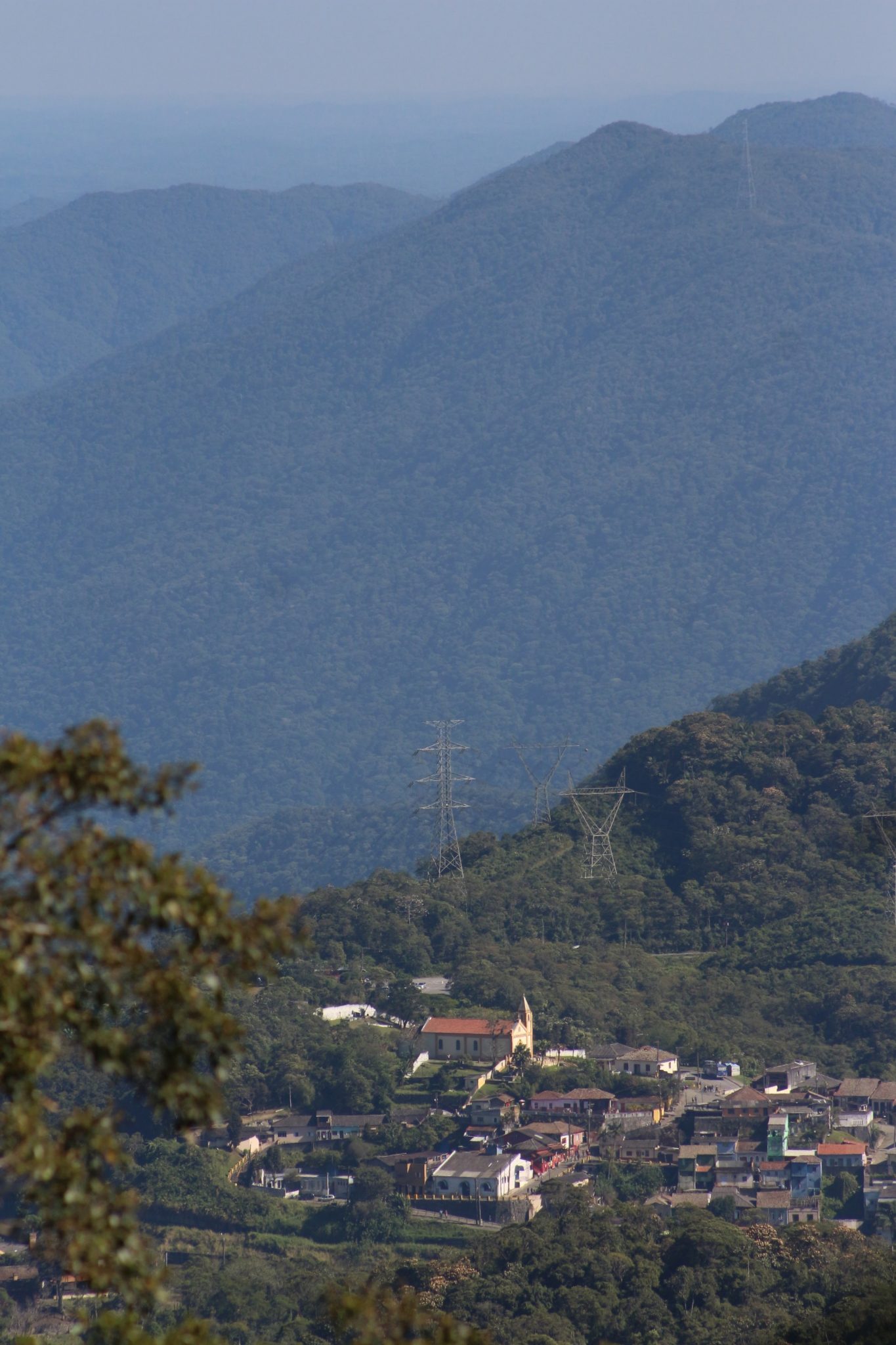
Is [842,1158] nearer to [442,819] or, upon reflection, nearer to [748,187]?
[442,819]

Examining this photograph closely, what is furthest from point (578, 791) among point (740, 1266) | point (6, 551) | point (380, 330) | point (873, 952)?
point (380, 330)

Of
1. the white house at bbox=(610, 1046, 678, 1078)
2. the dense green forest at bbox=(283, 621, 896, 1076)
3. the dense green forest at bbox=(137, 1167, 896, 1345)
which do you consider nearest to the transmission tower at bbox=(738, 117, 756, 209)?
the dense green forest at bbox=(283, 621, 896, 1076)

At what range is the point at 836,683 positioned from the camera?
2904 inches

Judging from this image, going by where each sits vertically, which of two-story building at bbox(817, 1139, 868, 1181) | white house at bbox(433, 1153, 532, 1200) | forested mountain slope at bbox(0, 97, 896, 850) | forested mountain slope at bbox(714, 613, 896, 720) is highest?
forested mountain slope at bbox(0, 97, 896, 850)

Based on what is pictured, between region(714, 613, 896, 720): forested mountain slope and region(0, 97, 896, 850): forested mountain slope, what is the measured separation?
4618 cm

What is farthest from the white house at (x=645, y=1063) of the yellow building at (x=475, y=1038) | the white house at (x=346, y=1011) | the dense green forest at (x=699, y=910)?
the white house at (x=346, y=1011)

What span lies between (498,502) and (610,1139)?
122m

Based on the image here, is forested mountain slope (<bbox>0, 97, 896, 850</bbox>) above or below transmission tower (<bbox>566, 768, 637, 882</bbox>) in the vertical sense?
above

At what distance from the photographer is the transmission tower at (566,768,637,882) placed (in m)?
61.1

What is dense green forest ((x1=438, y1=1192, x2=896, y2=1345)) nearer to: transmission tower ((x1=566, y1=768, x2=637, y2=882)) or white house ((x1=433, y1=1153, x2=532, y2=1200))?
white house ((x1=433, y1=1153, x2=532, y2=1200))

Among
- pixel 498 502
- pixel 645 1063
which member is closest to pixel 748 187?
pixel 498 502

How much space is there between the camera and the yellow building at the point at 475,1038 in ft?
163

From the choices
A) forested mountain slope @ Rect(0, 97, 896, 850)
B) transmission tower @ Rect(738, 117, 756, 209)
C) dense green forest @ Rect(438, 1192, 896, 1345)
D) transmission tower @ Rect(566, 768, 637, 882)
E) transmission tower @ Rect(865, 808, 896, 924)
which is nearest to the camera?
dense green forest @ Rect(438, 1192, 896, 1345)

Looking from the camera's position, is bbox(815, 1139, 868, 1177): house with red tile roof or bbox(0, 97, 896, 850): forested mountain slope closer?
bbox(815, 1139, 868, 1177): house with red tile roof
